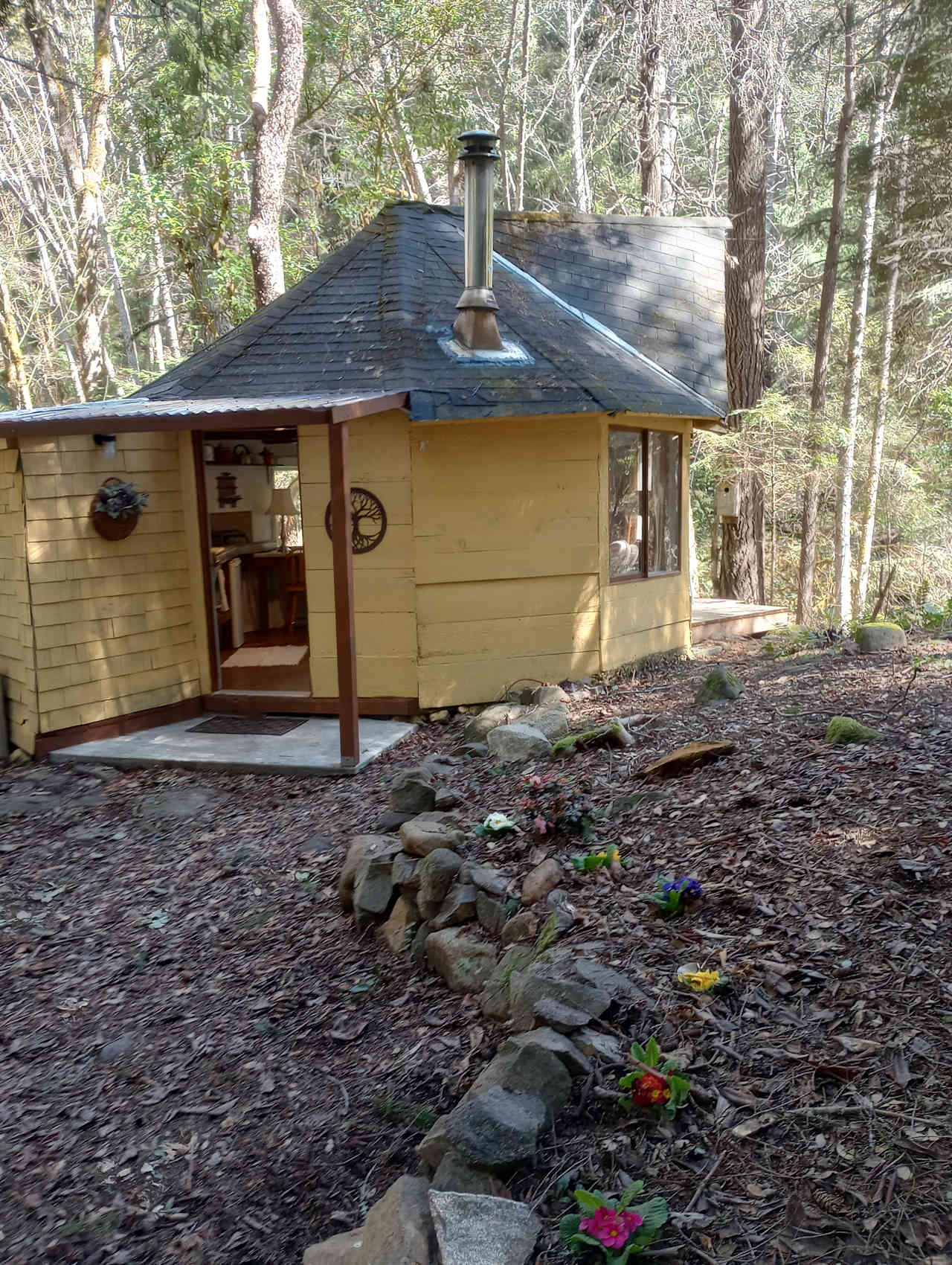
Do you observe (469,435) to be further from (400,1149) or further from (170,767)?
(400,1149)

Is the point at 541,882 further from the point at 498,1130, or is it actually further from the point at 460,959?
the point at 498,1130

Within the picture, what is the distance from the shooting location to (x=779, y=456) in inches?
527

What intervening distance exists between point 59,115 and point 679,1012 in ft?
61.8

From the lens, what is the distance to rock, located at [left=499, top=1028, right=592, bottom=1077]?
2.79m

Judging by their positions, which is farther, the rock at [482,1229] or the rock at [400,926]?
the rock at [400,926]

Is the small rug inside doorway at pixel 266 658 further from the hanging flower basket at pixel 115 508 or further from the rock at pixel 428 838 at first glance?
the rock at pixel 428 838

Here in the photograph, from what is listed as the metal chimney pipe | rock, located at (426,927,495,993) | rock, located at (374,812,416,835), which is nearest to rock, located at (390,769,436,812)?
rock, located at (374,812,416,835)

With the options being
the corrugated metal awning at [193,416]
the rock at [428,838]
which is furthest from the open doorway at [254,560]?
the rock at [428,838]

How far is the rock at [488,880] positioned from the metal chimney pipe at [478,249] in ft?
16.9

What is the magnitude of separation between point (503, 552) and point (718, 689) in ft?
7.47

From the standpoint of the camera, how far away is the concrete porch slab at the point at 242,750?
6922 millimetres

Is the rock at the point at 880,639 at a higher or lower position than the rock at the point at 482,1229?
higher

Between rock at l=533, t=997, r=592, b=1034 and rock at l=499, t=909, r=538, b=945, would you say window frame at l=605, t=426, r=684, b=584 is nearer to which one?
rock at l=499, t=909, r=538, b=945

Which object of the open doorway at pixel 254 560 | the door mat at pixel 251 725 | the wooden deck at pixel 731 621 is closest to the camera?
the door mat at pixel 251 725
